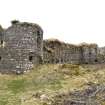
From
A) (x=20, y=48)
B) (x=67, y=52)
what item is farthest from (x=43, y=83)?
(x=67, y=52)

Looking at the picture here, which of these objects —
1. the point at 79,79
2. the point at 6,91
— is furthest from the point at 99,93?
the point at 6,91

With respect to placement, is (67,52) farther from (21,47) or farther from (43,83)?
(43,83)

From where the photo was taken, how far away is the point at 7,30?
31531 millimetres

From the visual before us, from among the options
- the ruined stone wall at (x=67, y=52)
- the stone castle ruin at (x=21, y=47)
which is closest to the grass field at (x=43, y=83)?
the stone castle ruin at (x=21, y=47)

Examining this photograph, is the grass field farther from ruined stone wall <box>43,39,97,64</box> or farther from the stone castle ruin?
ruined stone wall <box>43,39,97,64</box>

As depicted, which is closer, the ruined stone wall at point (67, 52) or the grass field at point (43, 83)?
the grass field at point (43, 83)

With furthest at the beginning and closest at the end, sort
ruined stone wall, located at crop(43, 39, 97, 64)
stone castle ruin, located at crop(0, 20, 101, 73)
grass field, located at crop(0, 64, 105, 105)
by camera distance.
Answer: ruined stone wall, located at crop(43, 39, 97, 64), stone castle ruin, located at crop(0, 20, 101, 73), grass field, located at crop(0, 64, 105, 105)

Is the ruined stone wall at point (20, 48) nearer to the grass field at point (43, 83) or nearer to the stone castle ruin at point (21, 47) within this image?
the stone castle ruin at point (21, 47)

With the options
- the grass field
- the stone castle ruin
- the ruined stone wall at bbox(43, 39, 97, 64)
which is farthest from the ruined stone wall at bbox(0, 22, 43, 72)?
the ruined stone wall at bbox(43, 39, 97, 64)

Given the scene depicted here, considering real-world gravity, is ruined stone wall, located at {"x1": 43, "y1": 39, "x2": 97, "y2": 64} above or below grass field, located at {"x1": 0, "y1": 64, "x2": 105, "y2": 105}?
above

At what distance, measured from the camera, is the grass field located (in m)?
24.0

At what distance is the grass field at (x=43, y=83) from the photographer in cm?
2400

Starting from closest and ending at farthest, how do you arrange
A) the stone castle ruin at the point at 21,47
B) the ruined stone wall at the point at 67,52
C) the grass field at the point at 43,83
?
the grass field at the point at 43,83, the stone castle ruin at the point at 21,47, the ruined stone wall at the point at 67,52

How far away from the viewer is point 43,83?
27.7 meters
